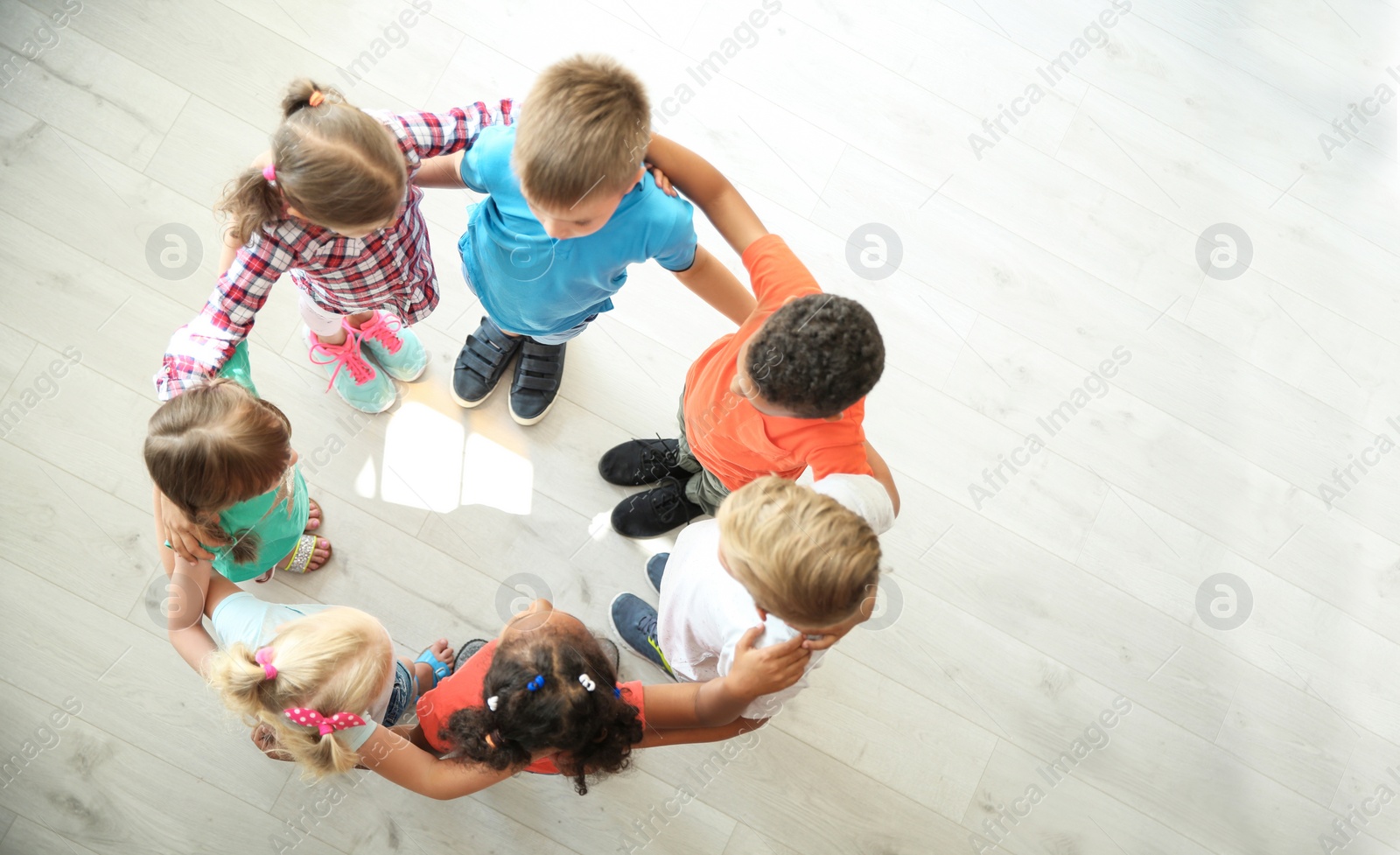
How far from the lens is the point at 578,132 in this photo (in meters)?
1.24

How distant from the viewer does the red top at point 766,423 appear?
147 centimetres

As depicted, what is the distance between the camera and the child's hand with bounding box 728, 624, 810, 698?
1.38 meters

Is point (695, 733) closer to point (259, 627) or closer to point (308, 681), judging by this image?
point (308, 681)

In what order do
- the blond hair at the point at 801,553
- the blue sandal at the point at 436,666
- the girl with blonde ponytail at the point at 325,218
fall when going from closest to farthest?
the blond hair at the point at 801,553
the girl with blonde ponytail at the point at 325,218
the blue sandal at the point at 436,666

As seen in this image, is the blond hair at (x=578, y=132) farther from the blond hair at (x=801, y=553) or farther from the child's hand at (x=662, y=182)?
the blond hair at (x=801, y=553)

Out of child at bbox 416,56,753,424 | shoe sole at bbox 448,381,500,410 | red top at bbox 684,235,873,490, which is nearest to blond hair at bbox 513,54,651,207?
child at bbox 416,56,753,424

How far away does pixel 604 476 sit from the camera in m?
2.20

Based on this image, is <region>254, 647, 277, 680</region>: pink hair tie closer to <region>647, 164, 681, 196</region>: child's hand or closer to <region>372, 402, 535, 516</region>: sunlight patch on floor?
<region>372, 402, 535, 516</region>: sunlight patch on floor

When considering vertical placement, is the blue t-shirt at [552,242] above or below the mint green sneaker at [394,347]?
above

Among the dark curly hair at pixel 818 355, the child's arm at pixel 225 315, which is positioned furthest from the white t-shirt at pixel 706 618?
the child's arm at pixel 225 315

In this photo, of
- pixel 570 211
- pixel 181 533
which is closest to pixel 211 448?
pixel 181 533

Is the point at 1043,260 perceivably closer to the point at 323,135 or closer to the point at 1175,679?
the point at 1175,679

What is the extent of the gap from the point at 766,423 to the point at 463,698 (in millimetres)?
852

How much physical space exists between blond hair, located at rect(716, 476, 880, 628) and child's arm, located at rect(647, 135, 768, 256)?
55 cm
